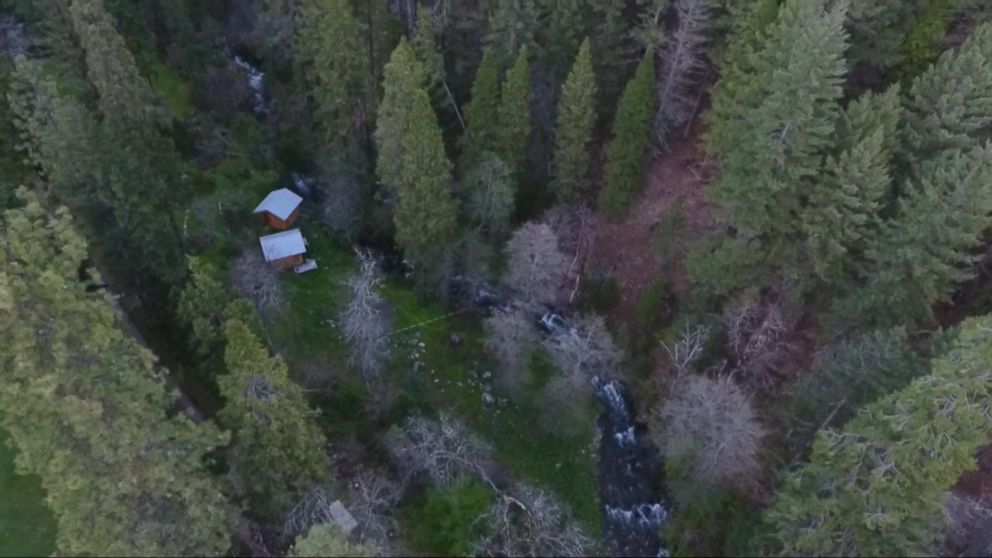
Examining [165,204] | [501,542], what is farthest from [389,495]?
[165,204]

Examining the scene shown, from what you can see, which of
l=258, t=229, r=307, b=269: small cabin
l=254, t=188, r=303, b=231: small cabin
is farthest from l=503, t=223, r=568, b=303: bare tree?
l=254, t=188, r=303, b=231: small cabin

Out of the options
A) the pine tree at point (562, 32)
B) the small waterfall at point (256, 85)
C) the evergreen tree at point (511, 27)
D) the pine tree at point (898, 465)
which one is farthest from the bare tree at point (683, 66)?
the small waterfall at point (256, 85)

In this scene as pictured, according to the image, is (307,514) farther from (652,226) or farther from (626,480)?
(652,226)

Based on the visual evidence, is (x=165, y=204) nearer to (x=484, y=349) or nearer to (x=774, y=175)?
(x=484, y=349)

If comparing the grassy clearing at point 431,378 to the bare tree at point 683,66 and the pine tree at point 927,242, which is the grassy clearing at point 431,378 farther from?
the bare tree at point 683,66

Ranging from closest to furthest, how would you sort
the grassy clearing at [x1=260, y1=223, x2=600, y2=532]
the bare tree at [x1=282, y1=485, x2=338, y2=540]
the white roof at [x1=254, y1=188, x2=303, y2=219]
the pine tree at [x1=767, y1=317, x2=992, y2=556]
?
the pine tree at [x1=767, y1=317, x2=992, y2=556] → the bare tree at [x1=282, y1=485, x2=338, y2=540] → the grassy clearing at [x1=260, y1=223, x2=600, y2=532] → the white roof at [x1=254, y1=188, x2=303, y2=219]

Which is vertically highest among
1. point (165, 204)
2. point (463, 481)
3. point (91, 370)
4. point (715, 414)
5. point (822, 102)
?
point (822, 102)

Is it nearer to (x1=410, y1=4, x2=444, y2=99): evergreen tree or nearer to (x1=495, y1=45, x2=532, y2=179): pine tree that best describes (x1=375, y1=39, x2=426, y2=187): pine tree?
(x1=410, y1=4, x2=444, y2=99): evergreen tree
